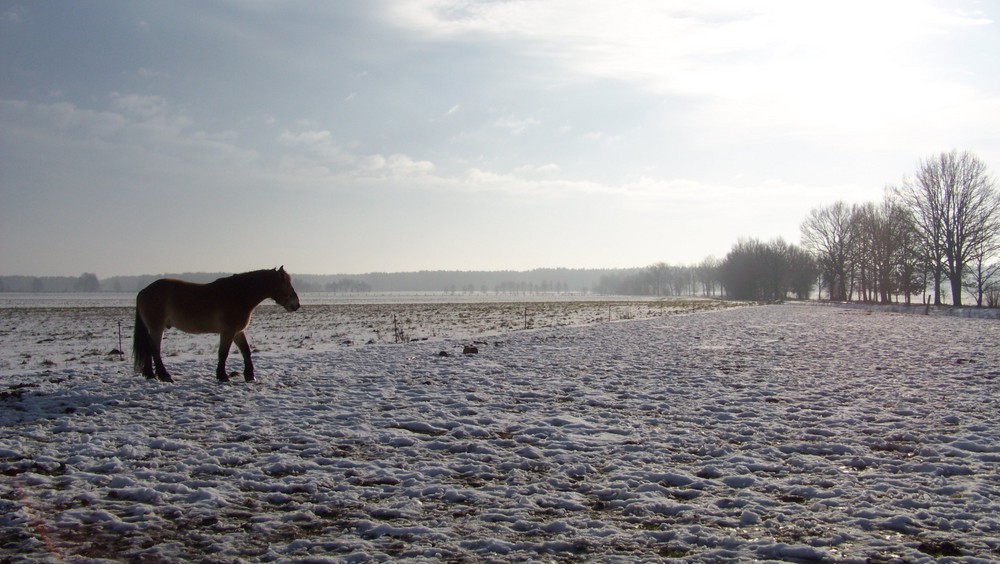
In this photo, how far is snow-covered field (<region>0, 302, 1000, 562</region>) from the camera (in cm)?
441

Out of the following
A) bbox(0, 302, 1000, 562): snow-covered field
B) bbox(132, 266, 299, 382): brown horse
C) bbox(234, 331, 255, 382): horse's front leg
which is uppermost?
bbox(132, 266, 299, 382): brown horse

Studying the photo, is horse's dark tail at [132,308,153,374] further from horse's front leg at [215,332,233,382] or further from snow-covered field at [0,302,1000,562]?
horse's front leg at [215,332,233,382]

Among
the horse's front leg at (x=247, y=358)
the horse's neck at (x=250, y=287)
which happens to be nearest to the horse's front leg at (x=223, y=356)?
the horse's front leg at (x=247, y=358)

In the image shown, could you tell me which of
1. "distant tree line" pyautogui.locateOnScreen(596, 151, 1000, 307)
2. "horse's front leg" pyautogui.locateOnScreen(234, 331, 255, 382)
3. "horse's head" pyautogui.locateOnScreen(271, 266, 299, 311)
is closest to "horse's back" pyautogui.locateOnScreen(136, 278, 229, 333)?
"horse's front leg" pyautogui.locateOnScreen(234, 331, 255, 382)

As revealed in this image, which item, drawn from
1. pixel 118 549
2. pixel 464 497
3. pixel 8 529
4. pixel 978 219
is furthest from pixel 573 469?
pixel 978 219

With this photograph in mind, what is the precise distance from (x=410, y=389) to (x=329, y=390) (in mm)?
1593

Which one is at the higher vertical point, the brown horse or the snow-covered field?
the brown horse

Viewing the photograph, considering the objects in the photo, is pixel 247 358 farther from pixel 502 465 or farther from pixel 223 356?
pixel 502 465

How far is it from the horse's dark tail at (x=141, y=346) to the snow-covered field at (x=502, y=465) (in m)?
0.49

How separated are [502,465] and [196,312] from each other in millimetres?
8373

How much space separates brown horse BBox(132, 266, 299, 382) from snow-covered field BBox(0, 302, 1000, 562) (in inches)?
23.6

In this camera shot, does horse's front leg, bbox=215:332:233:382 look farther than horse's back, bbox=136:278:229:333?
Yes

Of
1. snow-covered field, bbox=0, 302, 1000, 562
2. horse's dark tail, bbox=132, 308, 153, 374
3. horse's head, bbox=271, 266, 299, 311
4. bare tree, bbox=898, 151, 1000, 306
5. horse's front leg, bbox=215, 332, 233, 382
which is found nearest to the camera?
snow-covered field, bbox=0, 302, 1000, 562

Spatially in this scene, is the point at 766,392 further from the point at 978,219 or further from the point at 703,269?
the point at 703,269
